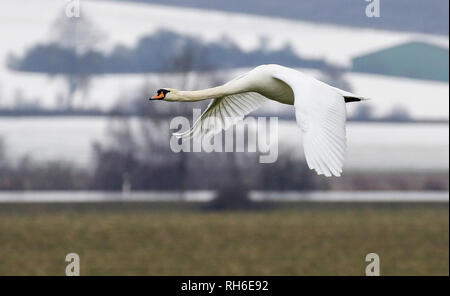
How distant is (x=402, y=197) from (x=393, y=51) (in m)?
16.0

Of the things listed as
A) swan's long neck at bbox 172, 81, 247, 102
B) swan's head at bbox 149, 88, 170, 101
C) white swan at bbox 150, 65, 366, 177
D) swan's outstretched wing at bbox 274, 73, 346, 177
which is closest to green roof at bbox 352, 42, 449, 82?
white swan at bbox 150, 65, 366, 177

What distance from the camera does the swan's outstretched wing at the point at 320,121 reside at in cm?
644

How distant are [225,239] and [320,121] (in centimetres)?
2038

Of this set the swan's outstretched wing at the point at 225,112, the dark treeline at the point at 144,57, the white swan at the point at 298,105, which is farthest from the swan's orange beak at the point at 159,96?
the dark treeline at the point at 144,57

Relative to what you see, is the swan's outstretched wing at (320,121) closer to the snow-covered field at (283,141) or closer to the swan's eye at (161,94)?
the swan's eye at (161,94)

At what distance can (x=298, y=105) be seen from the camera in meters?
6.95

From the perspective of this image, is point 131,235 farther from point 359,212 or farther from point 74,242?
point 359,212

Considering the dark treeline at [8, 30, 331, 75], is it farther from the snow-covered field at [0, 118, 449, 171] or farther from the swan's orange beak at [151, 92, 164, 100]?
the swan's orange beak at [151, 92, 164, 100]

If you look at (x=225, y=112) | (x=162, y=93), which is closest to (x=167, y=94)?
(x=162, y=93)

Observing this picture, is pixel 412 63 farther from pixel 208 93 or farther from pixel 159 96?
pixel 159 96

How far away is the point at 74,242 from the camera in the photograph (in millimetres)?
25469
